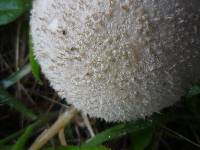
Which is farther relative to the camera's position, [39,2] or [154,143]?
[154,143]

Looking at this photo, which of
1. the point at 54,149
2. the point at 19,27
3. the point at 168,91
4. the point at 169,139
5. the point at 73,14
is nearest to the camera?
the point at 73,14

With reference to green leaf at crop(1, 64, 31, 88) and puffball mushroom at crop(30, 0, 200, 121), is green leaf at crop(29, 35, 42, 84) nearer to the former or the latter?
green leaf at crop(1, 64, 31, 88)

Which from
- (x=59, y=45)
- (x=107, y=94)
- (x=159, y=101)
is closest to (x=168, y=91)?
(x=159, y=101)

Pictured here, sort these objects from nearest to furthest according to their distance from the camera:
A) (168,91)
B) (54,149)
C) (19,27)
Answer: (168,91), (54,149), (19,27)

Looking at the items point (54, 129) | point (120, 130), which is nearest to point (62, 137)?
point (54, 129)

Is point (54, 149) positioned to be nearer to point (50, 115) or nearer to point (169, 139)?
point (50, 115)

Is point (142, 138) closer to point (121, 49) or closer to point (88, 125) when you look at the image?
point (88, 125)

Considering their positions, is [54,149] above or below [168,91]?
below

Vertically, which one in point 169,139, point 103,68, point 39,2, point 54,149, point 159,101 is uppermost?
point 39,2
